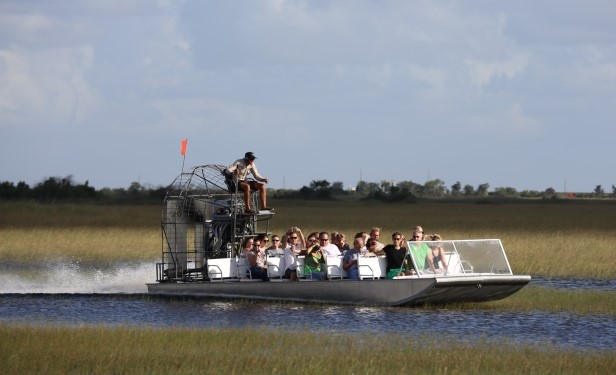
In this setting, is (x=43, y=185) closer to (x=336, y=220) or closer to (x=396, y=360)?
(x=336, y=220)

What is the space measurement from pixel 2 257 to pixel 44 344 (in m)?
23.4

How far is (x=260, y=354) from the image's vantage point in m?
21.2

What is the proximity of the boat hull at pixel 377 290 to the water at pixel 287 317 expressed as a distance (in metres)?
0.25

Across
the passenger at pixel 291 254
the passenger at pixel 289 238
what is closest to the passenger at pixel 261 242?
the passenger at pixel 289 238

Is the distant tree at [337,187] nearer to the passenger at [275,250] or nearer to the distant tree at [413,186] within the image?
the distant tree at [413,186]

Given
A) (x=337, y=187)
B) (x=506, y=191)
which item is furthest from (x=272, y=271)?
(x=506, y=191)

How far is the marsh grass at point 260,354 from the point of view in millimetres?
19703

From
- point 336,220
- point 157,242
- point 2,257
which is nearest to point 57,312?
point 2,257

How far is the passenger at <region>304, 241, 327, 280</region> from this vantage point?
29.8m

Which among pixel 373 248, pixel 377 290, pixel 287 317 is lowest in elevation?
pixel 287 317

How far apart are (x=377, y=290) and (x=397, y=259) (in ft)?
2.74

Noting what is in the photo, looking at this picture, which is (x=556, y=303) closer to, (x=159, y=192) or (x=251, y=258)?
(x=251, y=258)

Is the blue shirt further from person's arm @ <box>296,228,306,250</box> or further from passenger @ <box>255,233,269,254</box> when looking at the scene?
passenger @ <box>255,233,269,254</box>

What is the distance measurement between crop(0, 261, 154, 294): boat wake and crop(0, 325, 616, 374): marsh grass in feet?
33.1
